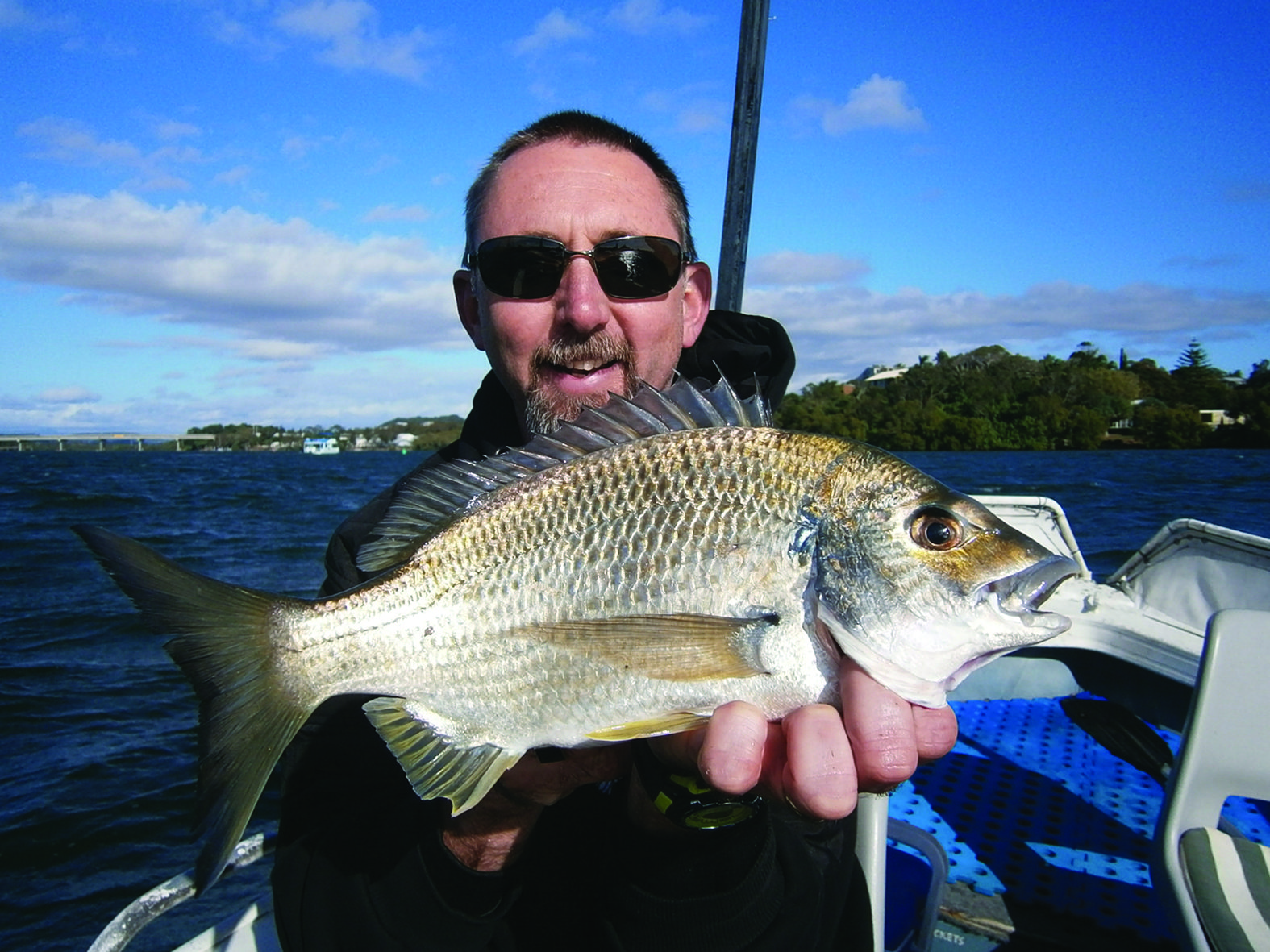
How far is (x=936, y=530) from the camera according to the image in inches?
64.2

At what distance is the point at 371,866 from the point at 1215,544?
463 centimetres

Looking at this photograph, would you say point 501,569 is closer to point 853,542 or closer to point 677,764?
point 677,764

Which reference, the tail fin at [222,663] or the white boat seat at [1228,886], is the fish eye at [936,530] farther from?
the white boat seat at [1228,886]

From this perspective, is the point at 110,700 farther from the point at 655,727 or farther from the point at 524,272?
the point at 655,727

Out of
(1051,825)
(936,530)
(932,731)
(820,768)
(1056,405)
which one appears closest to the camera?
(820,768)

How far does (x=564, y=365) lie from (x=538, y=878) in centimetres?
156

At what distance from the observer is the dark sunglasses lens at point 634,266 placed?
2623 mm

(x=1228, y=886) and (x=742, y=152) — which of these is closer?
(x=1228, y=886)

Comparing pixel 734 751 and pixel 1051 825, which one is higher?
pixel 734 751

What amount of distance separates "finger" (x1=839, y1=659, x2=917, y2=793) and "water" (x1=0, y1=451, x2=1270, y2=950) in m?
1.99

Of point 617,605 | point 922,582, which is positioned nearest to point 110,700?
point 617,605

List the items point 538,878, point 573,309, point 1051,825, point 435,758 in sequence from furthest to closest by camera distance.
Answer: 1. point 1051,825
2. point 573,309
3. point 538,878
4. point 435,758

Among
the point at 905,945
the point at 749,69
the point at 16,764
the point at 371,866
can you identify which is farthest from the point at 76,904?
the point at 749,69

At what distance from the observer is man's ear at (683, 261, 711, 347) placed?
3.14 m
